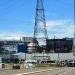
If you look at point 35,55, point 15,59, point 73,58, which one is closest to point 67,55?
point 73,58

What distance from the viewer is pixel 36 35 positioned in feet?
583

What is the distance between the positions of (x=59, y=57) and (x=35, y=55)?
13.5 m

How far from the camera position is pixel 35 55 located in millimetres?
188500

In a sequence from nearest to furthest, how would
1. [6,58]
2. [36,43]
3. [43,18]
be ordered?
[43,18] → [6,58] → [36,43]

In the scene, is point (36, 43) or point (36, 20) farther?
point (36, 43)

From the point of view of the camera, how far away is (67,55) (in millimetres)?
188125

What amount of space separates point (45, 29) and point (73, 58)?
27.4 meters

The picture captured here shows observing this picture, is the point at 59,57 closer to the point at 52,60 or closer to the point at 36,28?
the point at 52,60

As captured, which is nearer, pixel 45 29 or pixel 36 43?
pixel 45 29

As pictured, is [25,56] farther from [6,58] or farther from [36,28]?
[36,28]

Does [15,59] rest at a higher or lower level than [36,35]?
lower

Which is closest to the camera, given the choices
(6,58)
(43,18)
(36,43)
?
(43,18)

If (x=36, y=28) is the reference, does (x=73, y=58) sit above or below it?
below

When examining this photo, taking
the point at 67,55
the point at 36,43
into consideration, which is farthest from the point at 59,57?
the point at 36,43
